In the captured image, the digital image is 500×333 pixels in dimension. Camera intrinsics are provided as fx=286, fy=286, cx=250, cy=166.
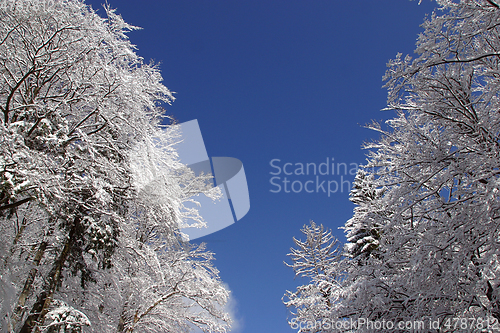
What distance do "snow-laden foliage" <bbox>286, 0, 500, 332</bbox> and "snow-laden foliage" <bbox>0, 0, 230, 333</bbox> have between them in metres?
4.60

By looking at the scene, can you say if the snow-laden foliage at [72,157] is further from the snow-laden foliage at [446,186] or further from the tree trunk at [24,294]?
the snow-laden foliage at [446,186]

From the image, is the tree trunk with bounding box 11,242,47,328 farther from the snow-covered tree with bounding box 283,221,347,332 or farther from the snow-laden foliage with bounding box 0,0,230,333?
the snow-covered tree with bounding box 283,221,347,332

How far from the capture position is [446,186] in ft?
18.0

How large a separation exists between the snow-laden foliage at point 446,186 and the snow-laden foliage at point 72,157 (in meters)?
4.60

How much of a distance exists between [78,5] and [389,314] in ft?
28.0

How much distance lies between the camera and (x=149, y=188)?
5836 millimetres

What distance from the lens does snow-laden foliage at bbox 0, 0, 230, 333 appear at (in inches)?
156

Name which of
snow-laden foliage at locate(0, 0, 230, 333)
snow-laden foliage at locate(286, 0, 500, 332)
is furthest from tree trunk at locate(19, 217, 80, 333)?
snow-laden foliage at locate(286, 0, 500, 332)

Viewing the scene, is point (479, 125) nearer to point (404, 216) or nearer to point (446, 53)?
point (446, 53)

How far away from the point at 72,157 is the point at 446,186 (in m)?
6.61

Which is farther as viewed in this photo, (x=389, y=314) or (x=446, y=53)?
(x=389, y=314)

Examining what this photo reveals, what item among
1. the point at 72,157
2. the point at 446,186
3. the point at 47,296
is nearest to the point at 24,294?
the point at 47,296

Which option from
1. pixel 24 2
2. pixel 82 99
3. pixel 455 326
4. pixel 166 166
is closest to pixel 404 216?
pixel 455 326

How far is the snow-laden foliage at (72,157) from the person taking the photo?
3.97 metres
